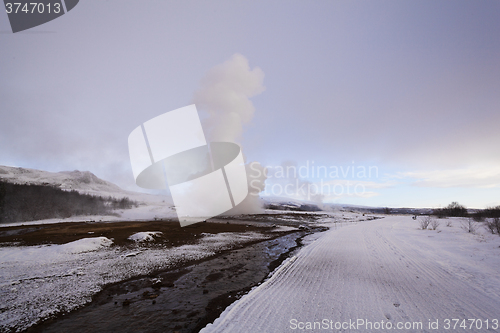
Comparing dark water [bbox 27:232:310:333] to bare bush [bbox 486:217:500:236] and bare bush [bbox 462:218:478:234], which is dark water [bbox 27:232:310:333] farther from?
bare bush [bbox 462:218:478:234]

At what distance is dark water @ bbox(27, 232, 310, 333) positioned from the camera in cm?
559

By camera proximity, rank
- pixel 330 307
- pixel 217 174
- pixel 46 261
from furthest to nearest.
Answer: pixel 217 174 → pixel 46 261 → pixel 330 307

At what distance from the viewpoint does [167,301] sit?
7.16 m

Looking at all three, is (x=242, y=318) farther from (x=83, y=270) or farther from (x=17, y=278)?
(x=17, y=278)

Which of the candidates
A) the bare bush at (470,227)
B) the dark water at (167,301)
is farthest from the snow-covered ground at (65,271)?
the bare bush at (470,227)

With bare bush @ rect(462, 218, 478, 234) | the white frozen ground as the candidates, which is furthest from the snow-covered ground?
bare bush @ rect(462, 218, 478, 234)

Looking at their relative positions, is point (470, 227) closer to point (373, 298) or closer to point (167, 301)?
point (373, 298)

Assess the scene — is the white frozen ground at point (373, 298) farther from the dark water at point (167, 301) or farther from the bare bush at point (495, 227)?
the bare bush at point (495, 227)

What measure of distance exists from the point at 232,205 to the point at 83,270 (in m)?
51.5

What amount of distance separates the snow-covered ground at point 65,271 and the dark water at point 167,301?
778 mm

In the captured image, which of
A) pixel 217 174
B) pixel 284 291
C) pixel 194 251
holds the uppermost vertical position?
pixel 217 174

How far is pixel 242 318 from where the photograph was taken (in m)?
5.34

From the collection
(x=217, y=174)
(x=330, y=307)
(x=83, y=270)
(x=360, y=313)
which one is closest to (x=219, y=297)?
(x=330, y=307)

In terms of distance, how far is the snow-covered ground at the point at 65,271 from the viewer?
6.46 m
